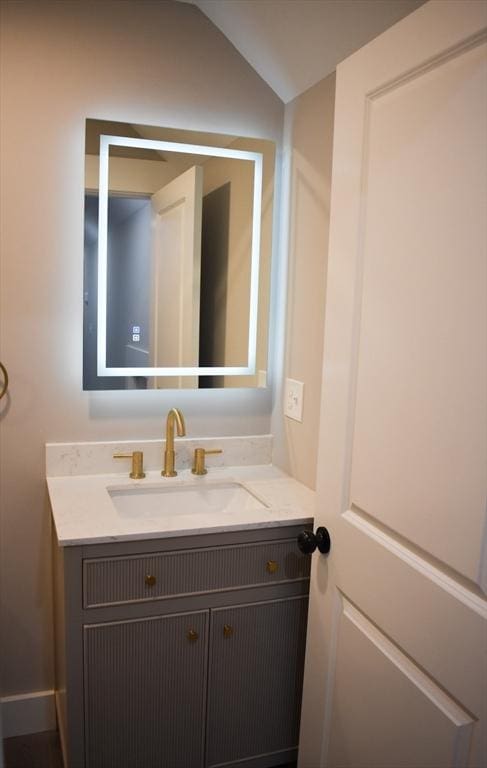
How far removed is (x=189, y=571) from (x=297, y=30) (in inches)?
60.0

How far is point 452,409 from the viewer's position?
1.10 m

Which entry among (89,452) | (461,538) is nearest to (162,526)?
(89,452)

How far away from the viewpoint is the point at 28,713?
2113 mm

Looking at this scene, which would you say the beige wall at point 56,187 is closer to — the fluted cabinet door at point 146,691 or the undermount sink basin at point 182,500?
the undermount sink basin at point 182,500

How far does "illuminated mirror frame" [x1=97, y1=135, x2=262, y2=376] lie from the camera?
1.95 m

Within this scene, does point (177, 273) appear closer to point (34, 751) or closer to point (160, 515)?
point (160, 515)

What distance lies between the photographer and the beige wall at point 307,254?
189 centimetres

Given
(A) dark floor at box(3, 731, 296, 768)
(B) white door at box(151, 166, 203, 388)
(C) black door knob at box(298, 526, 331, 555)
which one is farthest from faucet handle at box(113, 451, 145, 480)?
(A) dark floor at box(3, 731, 296, 768)

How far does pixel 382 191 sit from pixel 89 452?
4.11 feet

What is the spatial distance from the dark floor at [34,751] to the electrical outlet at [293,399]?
1.07 meters

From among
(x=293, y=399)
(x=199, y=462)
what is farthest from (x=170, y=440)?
(x=293, y=399)

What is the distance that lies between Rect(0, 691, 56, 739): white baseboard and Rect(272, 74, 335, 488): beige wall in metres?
1.13

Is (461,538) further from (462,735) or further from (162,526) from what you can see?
(162,526)

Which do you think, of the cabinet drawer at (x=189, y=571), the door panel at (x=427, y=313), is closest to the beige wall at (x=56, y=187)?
the cabinet drawer at (x=189, y=571)
